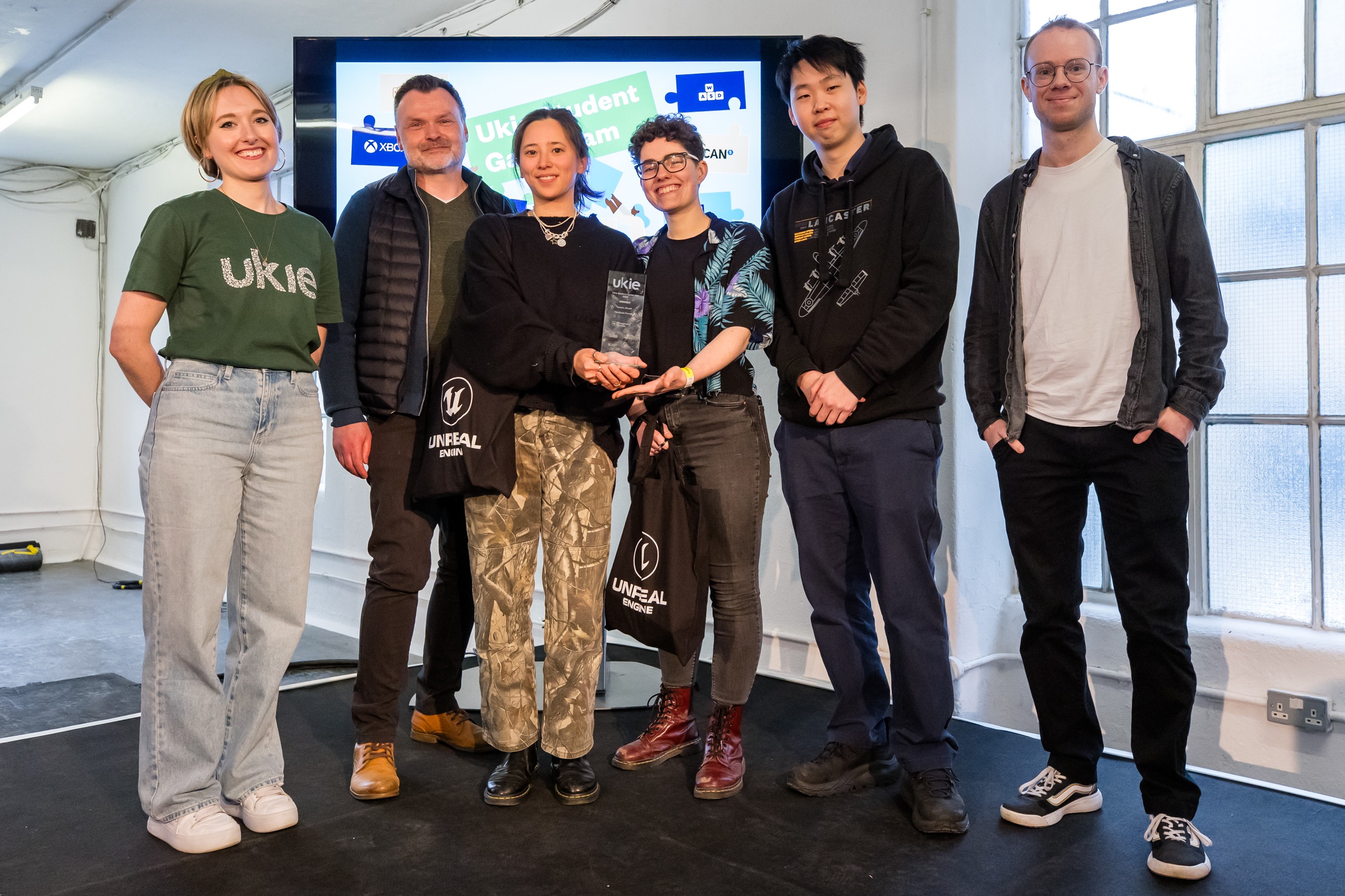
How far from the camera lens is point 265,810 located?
187 centimetres

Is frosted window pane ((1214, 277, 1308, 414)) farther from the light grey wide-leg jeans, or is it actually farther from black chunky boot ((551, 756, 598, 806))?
the light grey wide-leg jeans

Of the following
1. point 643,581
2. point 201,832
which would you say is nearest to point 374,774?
point 201,832

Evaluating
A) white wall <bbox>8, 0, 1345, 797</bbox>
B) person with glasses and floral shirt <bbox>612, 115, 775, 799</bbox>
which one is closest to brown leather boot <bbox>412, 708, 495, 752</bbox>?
person with glasses and floral shirt <bbox>612, 115, 775, 799</bbox>

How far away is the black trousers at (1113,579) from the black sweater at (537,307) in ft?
2.90

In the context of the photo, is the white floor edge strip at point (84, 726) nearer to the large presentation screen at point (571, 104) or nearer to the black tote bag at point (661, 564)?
the black tote bag at point (661, 564)

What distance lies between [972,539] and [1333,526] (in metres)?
0.94

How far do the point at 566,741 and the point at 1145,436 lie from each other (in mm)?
1317

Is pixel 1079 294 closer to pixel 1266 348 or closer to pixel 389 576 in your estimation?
pixel 1266 348

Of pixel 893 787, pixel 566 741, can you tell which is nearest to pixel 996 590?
pixel 893 787

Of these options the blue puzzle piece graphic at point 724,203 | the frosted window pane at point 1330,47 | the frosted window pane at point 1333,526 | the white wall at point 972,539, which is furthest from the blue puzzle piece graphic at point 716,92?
the frosted window pane at point 1333,526

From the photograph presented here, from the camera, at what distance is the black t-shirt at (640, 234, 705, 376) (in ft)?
6.60

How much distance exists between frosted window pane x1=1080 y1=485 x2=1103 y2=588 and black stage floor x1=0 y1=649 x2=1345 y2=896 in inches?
31.5

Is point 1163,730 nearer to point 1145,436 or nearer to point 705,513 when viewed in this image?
point 1145,436

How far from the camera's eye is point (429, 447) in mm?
1976
